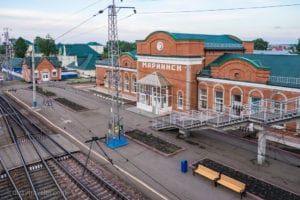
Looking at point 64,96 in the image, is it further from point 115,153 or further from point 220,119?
point 220,119

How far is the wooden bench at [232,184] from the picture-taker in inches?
579

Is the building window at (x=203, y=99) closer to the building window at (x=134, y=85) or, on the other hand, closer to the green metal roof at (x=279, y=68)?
the green metal roof at (x=279, y=68)

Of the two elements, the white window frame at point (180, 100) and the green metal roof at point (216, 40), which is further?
the green metal roof at point (216, 40)

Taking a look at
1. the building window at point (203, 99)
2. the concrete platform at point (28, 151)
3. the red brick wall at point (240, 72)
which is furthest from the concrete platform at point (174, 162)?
the red brick wall at point (240, 72)

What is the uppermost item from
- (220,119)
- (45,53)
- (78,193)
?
(45,53)

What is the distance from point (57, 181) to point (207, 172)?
29.7 feet

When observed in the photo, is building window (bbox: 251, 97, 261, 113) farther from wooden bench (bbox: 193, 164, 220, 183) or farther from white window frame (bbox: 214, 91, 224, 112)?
wooden bench (bbox: 193, 164, 220, 183)

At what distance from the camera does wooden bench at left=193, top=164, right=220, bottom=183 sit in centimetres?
1603

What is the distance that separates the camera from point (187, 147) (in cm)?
2192

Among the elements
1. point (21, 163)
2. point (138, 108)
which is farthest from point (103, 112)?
point (21, 163)

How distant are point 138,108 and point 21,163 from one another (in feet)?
57.8

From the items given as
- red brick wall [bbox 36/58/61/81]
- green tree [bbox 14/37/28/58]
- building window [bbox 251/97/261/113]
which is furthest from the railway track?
green tree [bbox 14/37/28/58]

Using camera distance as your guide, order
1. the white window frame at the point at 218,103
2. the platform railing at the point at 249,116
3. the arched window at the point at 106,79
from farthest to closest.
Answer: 1. the arched window at the point at 106,79
2. the white window frame at the point at 218,103
3. the platform railing at the point at 249,116

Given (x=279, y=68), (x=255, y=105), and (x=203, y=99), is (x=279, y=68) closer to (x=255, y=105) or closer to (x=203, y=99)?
(x=255, y=105)
